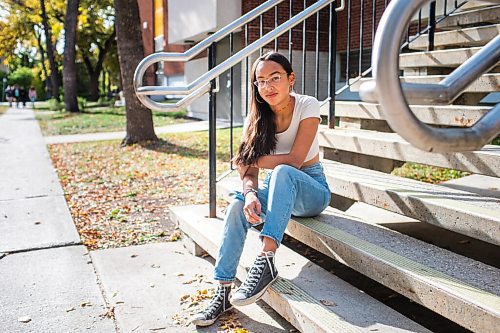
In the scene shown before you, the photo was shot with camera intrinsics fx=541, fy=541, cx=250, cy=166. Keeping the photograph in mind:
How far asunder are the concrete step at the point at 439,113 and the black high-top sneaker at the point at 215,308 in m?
1.29

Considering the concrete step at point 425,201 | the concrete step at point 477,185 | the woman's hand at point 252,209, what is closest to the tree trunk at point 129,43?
the concrete step at point 477,185

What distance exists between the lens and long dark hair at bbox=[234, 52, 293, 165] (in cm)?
301

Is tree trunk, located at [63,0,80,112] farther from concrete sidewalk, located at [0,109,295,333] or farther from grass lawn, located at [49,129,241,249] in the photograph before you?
concrete sidewalk, located at [0,109,295,333]

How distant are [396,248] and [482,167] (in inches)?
27.8

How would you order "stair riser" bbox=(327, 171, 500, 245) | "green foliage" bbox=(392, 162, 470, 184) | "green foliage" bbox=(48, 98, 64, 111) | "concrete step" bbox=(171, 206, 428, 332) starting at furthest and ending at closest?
"green foliage" bbox=(48, 98, 64, 111)
"green foliage" bbox=(392, 162, 470, 184)
"stair riser" bbox=(327, 171, 500, 245)
"concrete step" bbox=(171, 206, 428, 332)

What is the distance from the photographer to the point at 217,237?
3453 mm

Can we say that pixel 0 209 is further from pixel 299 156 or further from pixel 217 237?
pixel 299 156

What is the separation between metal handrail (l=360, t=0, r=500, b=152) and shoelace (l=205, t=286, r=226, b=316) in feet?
5.49

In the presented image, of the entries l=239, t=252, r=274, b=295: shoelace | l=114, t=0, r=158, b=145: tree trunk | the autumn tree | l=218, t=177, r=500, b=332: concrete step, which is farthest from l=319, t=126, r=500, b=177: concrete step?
the autumn tree

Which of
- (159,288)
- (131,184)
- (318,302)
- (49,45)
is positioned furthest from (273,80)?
(49,45)

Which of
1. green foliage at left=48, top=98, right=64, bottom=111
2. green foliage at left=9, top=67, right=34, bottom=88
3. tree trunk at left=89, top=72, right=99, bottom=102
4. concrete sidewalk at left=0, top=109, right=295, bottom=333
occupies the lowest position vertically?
concrete sidewalk at left=0, top=109, right=295, bottom=333

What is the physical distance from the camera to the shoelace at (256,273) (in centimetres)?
259

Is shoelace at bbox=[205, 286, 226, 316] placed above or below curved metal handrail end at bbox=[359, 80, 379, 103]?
below

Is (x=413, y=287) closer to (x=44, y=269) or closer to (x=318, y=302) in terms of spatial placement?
(x=318, y=302)
